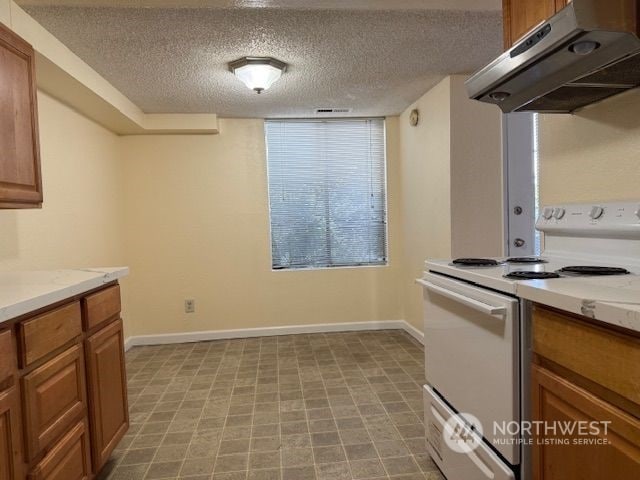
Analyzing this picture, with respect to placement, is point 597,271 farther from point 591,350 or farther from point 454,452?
point 454,452

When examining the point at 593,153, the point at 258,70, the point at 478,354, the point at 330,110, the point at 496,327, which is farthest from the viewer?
the point at 330,110

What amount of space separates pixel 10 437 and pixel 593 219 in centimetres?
205

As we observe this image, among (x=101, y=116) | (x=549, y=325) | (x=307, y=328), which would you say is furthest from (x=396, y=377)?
(x=101, y=116)

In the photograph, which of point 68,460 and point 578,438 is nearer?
point 578,438

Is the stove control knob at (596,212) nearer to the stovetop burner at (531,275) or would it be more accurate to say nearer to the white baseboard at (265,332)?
the stovetop burner at (531,275)

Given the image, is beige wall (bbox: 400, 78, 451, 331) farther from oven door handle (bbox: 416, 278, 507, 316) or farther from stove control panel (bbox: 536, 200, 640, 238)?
oven door handle (bbox: 416, 278, 507, 316)

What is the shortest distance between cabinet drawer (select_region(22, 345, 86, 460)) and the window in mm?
2554

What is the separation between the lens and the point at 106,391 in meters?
1.68

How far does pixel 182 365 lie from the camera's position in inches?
124

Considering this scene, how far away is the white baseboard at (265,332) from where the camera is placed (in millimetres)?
3756

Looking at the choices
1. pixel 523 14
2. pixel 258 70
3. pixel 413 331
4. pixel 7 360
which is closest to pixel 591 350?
pixel 523 14

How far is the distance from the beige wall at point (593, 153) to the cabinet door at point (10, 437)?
82.8 inches

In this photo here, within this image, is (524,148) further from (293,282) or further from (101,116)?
(101,116)

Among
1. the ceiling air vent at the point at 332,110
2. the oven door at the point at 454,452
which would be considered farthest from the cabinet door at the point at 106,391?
the ceiling air vent at the point at 332,110
